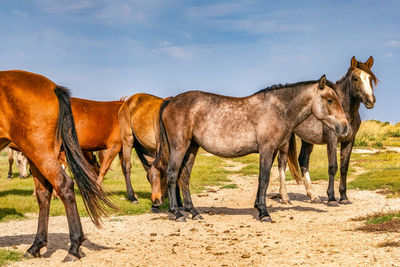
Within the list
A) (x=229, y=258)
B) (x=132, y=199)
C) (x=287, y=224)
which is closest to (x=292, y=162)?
(x=287, y=224)

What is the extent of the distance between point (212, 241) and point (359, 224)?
2.47m

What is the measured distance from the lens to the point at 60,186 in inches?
186

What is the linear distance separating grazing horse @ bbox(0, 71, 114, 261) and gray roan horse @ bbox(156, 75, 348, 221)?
2.90 m

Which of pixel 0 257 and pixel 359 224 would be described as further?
pixel 359 224

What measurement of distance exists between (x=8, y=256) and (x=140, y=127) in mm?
4686

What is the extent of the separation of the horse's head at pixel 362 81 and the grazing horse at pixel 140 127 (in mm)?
4268

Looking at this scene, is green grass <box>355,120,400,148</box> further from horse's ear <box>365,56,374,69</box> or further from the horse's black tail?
the horse's black tail

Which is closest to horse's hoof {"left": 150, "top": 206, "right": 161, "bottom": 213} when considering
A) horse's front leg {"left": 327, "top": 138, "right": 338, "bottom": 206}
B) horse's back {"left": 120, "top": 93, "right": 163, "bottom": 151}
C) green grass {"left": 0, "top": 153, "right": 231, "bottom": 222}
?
green grass {"left": 0, "top": 153, "right": 231, "bottom": 222}

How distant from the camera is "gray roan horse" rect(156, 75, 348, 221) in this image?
7.54 m

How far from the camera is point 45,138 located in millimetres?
4789

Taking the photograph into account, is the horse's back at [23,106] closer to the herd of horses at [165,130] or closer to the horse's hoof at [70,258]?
the herd of horses at [165,130]

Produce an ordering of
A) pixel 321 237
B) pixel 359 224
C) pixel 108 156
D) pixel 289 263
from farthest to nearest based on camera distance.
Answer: pixel 108 156, pixel 359 224, pixel 321 237, pixel 289 263

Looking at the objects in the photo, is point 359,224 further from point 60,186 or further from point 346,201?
point 60,186

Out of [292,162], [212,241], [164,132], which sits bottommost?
[212,241]
